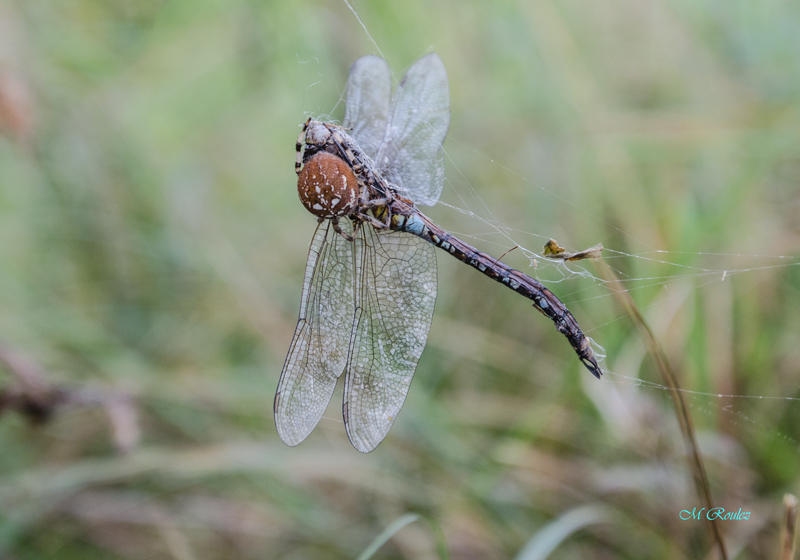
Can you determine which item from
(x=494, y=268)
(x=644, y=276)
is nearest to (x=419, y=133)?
(x=494, y=268)

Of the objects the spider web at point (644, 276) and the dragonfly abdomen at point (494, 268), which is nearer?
the dragonfly abdomen at point (494, 268)

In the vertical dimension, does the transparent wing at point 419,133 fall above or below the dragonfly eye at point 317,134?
above

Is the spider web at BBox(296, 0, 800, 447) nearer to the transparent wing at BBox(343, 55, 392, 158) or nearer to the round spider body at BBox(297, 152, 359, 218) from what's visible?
the transparent wing at BBox(343, 55, 392, 158)

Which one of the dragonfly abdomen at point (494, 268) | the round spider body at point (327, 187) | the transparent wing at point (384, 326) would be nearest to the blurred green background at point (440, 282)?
the dragonfly abdomen at point (494, 268)
